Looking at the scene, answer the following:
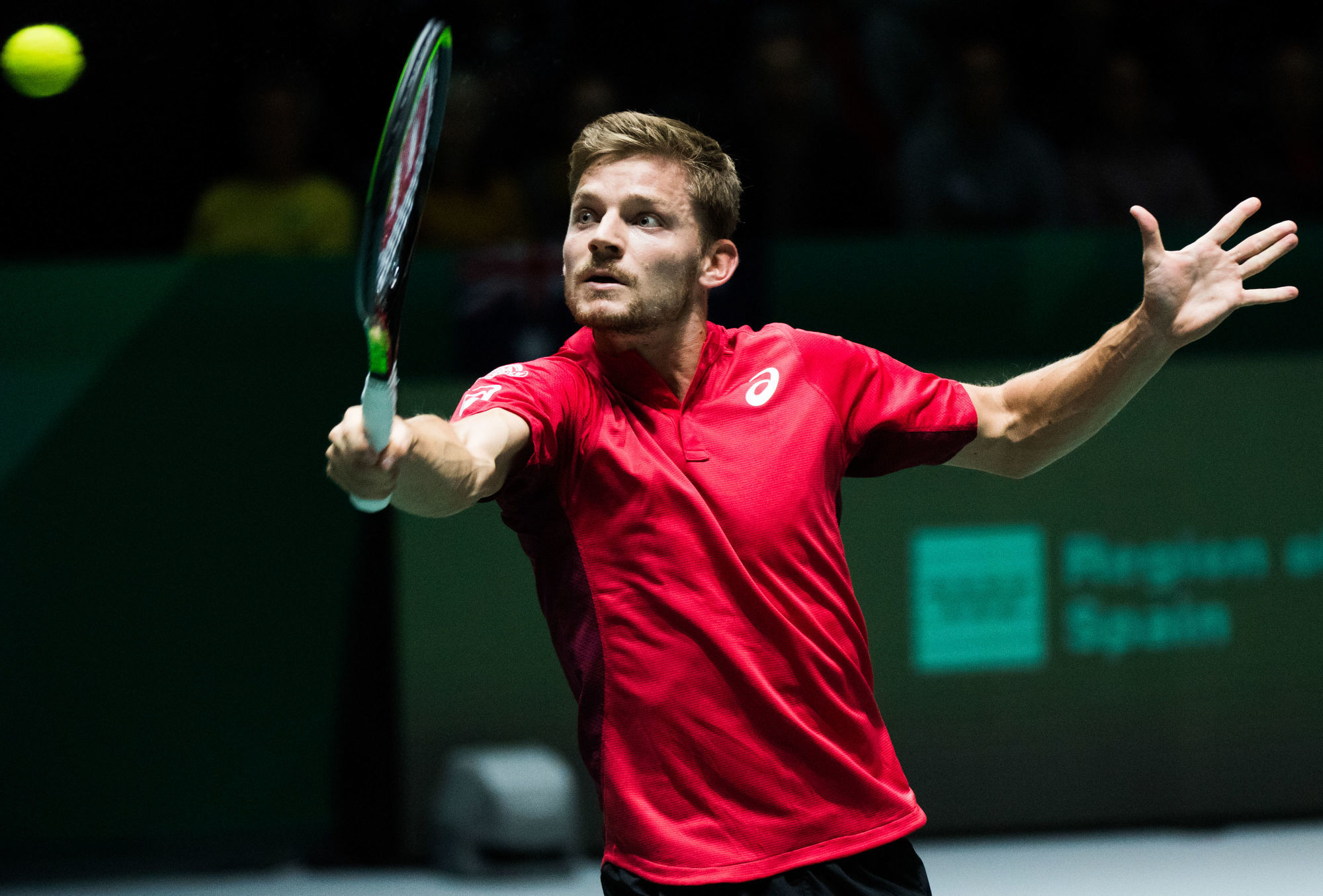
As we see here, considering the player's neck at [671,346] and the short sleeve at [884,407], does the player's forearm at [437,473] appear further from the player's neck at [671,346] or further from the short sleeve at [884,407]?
the short sleeve at [884,407]

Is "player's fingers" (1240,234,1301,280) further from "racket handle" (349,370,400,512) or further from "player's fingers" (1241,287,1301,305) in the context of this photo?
"racket handle" (349,370,400,512)

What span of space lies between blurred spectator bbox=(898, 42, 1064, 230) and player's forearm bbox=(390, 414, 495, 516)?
4.08 metres

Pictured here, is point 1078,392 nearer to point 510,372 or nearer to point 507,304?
point 510,372

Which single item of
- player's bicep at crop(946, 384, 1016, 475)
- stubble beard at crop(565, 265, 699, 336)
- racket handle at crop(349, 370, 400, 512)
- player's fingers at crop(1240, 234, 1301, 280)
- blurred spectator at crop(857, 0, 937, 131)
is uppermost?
blurred spectator at crop(857, 0, 937, 131)

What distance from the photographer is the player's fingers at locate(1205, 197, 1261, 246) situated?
9.41 ft

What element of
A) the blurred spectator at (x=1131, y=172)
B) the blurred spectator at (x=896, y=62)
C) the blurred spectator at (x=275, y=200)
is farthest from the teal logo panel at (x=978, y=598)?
the blurred spectator at (x=275, y=200)

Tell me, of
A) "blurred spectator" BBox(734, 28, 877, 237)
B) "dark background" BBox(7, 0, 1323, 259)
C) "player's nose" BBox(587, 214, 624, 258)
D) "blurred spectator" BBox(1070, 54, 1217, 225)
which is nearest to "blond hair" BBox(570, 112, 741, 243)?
"player's nose" BBox(587, 214, 624, 258)

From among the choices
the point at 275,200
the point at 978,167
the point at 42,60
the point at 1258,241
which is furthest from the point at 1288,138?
the point at 42,60

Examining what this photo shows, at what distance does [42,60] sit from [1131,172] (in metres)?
3.94

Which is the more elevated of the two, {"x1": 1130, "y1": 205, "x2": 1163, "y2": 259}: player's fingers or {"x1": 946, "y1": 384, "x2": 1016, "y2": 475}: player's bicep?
{"x1": 1130, "y1": 205, "x2": 1163, "y2": 259}: player's fingers

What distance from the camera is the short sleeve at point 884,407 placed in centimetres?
285

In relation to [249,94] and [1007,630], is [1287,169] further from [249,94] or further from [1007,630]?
[249,94]

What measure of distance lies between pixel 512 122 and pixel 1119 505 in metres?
2.55

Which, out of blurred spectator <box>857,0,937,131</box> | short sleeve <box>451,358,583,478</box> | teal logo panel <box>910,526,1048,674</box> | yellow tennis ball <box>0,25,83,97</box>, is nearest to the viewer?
short sleeve <box>451,358,583,478</box>
